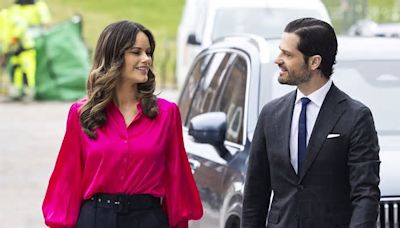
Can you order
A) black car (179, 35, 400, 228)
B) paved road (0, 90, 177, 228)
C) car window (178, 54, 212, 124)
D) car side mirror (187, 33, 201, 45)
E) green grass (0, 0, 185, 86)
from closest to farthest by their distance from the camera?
black car (179, 35, 400, 228)
car window (178, 54, 212, 124)
paved road (0, 90, 177, 228)
car side mirror (187, 33, 201, 45)
green grass (0, 0, 185, 86)

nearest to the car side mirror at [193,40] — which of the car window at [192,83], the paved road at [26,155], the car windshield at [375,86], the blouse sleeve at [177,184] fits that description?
the paved road at [26,155]

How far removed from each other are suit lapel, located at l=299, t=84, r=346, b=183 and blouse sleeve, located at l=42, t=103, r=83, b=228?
3.29 feet

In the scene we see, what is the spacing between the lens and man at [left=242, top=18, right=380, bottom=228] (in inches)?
207

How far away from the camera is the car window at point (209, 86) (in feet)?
28.5

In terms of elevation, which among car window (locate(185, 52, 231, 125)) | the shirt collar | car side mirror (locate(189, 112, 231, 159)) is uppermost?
the shirt collar

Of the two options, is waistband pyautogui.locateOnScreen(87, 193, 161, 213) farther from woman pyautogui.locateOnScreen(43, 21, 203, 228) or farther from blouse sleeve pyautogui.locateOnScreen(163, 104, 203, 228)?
blouse sleeve pyautogui.locateOnScreen(163, 104, 203, 228)

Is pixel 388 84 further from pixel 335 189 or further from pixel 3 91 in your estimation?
pixel 3 91

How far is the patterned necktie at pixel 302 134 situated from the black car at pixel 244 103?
1502mm

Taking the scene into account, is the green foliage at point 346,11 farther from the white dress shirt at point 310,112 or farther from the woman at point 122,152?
the white dress shirt at point 310,112

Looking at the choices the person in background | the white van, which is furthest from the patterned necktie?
the person in background

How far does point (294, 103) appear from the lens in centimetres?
544

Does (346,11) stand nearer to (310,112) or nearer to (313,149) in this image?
(310,112)

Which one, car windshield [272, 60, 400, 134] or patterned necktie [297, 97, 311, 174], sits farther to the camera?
car windshield [272, 60, 400, 134]

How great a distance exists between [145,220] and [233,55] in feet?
10.1
